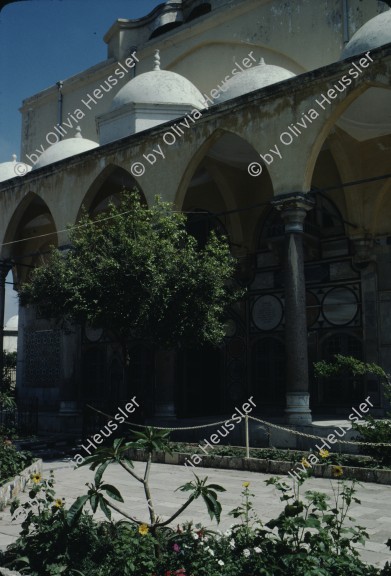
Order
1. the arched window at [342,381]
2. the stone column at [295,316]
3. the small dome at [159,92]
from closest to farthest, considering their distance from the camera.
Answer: the stone column at [295,316]
the arched window at [342,381]
the small dome at [159,92]

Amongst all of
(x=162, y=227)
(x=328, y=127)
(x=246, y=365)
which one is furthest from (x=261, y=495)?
(x=246, y=365)

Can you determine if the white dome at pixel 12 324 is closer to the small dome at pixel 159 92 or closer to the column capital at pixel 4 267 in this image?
the column capital at pixel 4 267

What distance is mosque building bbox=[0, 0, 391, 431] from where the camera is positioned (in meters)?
11.7

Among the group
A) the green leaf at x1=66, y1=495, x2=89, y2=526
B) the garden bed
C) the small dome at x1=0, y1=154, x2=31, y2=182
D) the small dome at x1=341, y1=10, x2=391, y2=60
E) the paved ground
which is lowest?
the paved ground

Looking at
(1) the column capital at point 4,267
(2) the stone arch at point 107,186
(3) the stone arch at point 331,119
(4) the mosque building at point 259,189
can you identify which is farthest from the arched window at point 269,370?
(1) the column capital at point 4,267

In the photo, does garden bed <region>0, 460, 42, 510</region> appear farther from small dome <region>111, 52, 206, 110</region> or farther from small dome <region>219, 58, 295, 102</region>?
small dome <region>111, 52, 206, 110</region>

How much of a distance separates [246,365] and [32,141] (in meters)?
12.9

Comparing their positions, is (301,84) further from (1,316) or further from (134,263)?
(1,316)

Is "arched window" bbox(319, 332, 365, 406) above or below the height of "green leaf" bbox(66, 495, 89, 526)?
above

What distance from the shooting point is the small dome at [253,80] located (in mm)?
13914

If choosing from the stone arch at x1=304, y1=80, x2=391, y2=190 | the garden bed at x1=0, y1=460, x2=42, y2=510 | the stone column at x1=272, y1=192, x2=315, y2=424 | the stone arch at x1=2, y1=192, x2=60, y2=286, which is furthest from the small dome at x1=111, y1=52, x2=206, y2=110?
the garden bed at x1=0, y1=460, x2=42, y2=510

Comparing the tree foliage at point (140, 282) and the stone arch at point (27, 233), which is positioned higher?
the stone arch at point (27, 233)

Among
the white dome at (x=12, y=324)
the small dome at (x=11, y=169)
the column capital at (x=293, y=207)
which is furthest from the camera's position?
the white dome at (x=12, y=324)

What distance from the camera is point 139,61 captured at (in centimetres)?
2061
